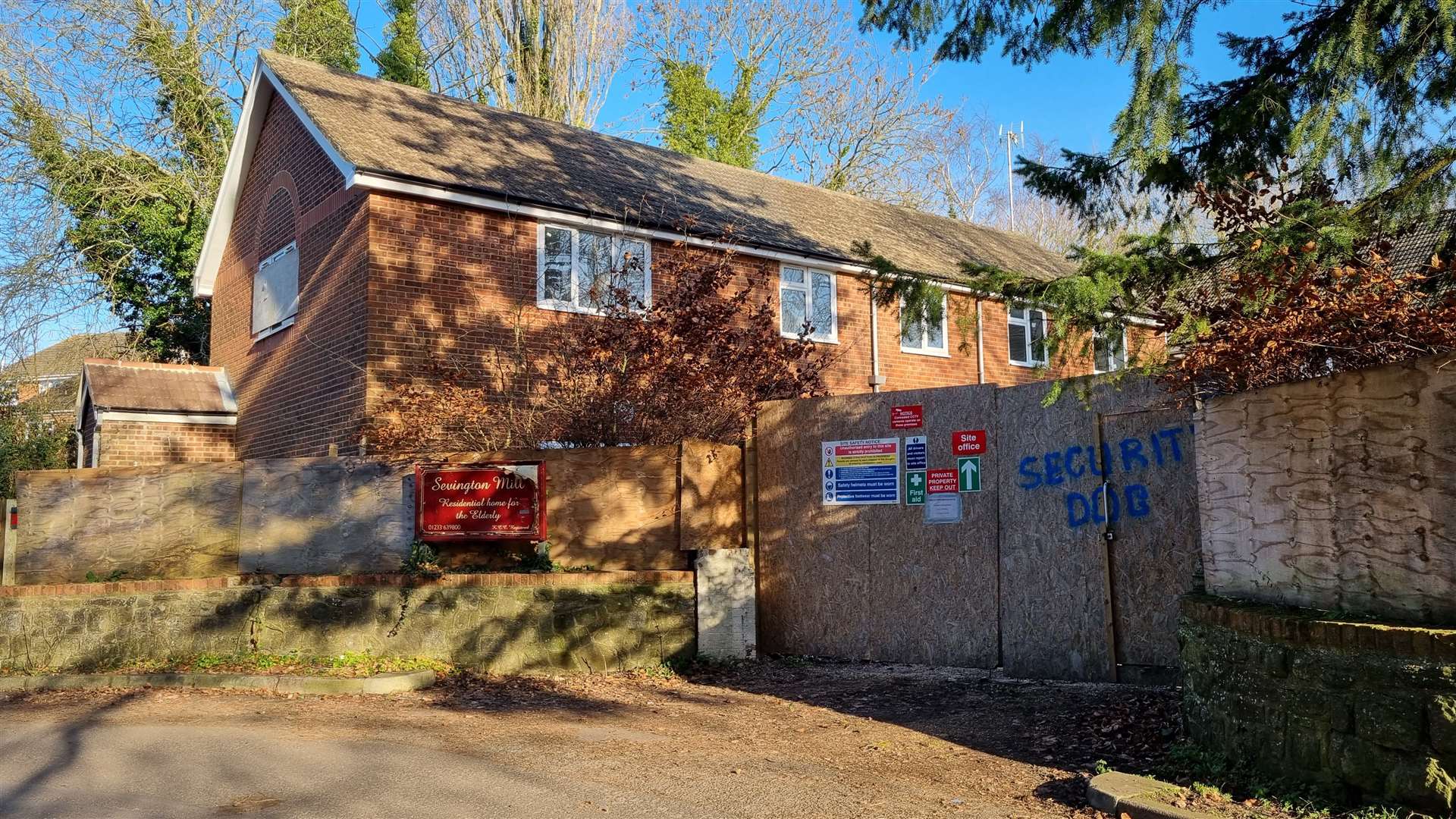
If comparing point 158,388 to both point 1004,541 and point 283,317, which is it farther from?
point 1004,541

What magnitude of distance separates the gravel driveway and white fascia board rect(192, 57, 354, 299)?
30.6 ft

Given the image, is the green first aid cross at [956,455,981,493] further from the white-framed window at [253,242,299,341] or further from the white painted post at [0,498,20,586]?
the white-framed window at [253,242,299,341]

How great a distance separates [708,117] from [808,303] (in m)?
16.1

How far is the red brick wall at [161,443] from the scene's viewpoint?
16.6 metres

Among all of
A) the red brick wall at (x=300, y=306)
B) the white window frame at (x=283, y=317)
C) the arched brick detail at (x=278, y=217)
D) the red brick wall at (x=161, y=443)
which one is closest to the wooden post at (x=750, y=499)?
the red brick wall at (x=300, y=306)

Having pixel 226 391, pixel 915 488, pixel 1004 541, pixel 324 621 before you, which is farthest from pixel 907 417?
pixel 226 391

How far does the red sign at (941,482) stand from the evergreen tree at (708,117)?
24.5 m

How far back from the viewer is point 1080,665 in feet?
29.2

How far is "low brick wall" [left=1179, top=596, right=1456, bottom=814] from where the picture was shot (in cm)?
488

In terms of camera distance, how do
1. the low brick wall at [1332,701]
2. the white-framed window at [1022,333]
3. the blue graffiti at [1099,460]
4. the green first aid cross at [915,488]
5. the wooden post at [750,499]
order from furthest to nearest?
the white-framed window at [1022,333] < the wooden post at [750,499] < the green first aid cross at [915,488] < the blue graffiti at [1099,460] < the low brick wall at [1332,701]

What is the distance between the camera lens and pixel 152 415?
55.5 ft

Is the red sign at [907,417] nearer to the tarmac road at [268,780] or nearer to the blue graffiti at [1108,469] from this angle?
the blue graffiti at [1108,469]

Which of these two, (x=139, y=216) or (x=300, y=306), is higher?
(x=139, y=216)

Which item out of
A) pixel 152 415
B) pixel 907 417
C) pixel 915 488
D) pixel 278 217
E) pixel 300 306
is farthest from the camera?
pixel 278 217
